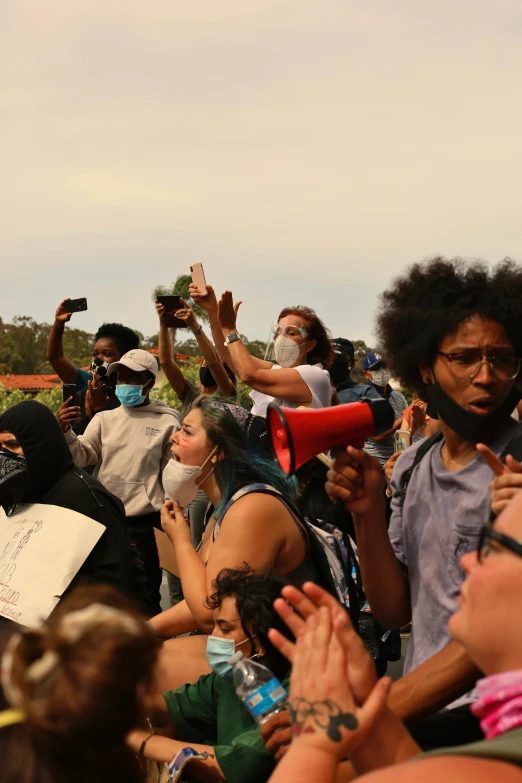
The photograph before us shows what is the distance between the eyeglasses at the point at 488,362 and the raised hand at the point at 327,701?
3.47ft

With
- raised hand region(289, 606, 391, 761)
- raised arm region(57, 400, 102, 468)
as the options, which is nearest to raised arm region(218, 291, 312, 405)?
raised arm region(57, 400, 102, 468)

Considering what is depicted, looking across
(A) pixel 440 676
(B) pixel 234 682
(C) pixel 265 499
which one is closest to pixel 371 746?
(A) pixel 440 676

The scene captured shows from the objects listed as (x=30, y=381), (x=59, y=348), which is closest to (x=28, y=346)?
(x=30, y=381)

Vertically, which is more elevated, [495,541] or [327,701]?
[495,541]

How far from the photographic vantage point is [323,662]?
177 cm

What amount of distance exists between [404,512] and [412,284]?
76 centimetres

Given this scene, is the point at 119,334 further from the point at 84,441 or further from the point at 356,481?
the point at 356,481

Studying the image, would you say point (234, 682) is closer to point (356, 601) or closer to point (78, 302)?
point (356, 601)

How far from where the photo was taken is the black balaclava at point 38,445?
425 centimetres

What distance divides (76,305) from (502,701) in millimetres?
6625

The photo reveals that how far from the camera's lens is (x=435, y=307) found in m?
2.82

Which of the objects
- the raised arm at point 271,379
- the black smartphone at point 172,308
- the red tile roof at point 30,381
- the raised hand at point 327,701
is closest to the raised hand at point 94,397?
the black smartphone at point 172,308

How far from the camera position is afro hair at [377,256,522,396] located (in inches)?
106

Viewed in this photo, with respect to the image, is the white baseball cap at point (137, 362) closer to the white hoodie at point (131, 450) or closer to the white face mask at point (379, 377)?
the white hoodie at point (131, 450)
